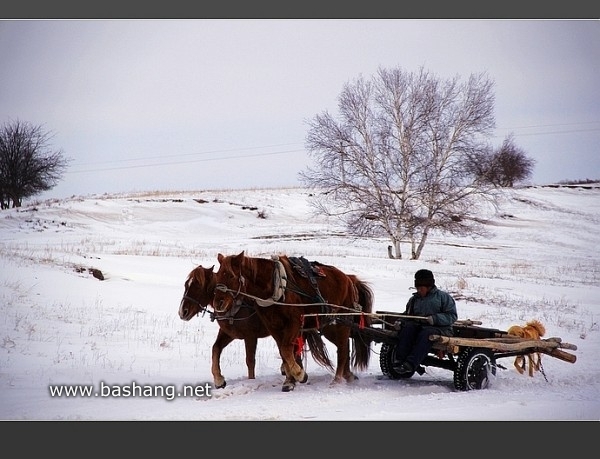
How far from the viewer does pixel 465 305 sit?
11742 mm

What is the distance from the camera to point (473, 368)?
7.93 metres

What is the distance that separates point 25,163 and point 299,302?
13.6 ft

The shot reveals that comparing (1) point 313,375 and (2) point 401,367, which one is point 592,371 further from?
(1) point 313,375

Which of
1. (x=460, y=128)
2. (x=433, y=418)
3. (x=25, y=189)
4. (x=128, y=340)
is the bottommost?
(x=433, y=418)

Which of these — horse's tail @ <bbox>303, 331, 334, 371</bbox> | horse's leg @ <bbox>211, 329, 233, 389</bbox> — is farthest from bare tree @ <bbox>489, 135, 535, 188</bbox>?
horse's leg @ <bbox>211, 329, 233, 389</bbox>

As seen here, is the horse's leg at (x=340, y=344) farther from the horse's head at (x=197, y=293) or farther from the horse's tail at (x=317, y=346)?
the horse's head at (x=197, y=293)

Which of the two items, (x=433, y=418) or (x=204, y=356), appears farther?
(x=204, y=356)

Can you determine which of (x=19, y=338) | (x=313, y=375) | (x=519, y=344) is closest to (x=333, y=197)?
(x=313, y=375)

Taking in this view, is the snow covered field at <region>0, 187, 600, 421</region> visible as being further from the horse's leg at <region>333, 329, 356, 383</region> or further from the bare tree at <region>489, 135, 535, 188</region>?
the bare tree at <region>489, 135, 535, 188</region>

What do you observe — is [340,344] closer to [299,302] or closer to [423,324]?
[299,302]

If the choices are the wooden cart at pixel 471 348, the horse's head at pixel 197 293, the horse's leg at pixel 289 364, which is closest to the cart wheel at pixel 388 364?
the wooden cart at pixel 471 348

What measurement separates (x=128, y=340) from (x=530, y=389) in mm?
4966

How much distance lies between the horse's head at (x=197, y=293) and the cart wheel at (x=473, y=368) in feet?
9.46

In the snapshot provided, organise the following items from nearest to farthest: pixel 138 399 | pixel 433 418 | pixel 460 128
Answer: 1. pixel 433 418
2. pixel 138 399
3. pixel 460 128
